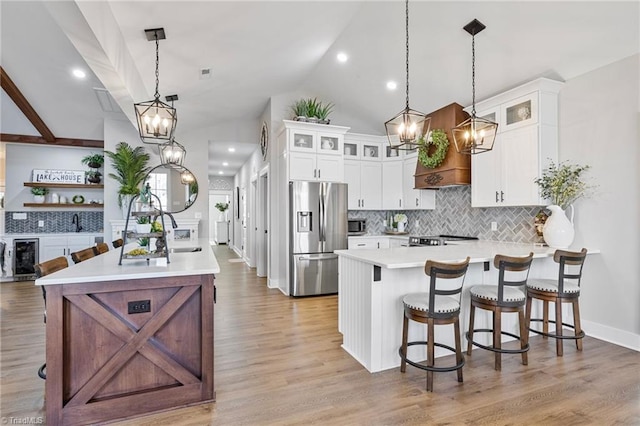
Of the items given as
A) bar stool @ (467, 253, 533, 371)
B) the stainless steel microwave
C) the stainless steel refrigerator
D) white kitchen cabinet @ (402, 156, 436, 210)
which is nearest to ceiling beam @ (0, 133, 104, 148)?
the stainless steel refrigerator

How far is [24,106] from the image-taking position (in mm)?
5496

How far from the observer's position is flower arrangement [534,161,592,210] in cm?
343

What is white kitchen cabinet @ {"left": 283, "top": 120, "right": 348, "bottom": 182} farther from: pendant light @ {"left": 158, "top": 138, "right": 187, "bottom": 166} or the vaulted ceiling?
pendant light @ {"left": 158, "top": 138, "right": 187, "bottom": 166}

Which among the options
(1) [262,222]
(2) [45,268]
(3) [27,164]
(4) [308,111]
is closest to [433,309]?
(2) [45,268]

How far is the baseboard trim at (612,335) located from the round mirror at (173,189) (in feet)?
21.0

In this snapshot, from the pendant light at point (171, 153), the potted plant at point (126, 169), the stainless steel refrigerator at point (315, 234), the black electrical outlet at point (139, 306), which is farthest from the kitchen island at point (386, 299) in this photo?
the potted plant at point (126, 169)

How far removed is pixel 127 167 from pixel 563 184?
6.69 m

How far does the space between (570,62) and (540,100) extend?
1.36 feet

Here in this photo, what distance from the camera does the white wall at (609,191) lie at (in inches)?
122

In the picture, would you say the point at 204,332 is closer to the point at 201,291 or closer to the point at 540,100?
the point at 201,291

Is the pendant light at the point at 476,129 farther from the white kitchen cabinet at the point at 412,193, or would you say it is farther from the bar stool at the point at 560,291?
the white kitchen cabinet at the point at 412,193

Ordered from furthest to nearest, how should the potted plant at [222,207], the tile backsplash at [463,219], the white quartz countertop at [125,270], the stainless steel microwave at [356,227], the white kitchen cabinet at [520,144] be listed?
the potted plant at [222,207] → the stainless steel microwave at [356,227] → the tile backsplash at [463,219] → the white kitchen cabinet at [520,144] → the white quartz countertop at [125,270]

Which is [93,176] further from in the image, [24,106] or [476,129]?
[476,129]

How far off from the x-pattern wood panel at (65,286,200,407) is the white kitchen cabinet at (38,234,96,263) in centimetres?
536
